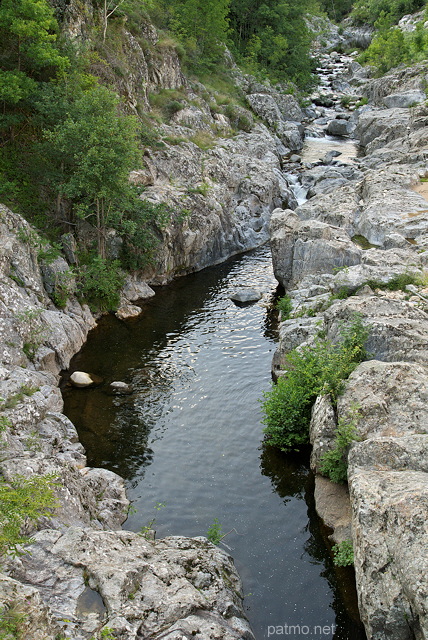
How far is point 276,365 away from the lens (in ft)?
79.7

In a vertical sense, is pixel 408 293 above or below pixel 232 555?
above

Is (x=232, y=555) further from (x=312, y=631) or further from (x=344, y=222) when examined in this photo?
(x=344, y=222)

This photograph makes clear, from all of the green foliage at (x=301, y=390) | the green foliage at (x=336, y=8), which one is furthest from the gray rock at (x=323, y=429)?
the green foliage at (x=336, y=8)

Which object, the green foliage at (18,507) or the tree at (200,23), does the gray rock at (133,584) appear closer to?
the green foliage at (18,507)

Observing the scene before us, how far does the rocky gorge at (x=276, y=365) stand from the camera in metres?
9.98

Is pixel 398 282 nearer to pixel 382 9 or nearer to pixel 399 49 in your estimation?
pixel 399 49

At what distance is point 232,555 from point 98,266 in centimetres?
1951

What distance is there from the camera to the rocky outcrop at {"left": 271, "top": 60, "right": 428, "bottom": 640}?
10.3 m

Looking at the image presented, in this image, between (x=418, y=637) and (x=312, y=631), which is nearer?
(x=418, y=637)

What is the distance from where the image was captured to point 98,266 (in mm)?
29562

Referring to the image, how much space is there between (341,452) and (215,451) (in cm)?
568

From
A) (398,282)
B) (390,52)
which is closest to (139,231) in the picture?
(398,282)

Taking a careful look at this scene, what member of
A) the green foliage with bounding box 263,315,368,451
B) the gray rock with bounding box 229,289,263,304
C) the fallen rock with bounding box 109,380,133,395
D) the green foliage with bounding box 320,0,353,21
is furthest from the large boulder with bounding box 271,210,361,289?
the green foliage with bounding box 320,0,353,21

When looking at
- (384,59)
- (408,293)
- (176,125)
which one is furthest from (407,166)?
(384,59)
